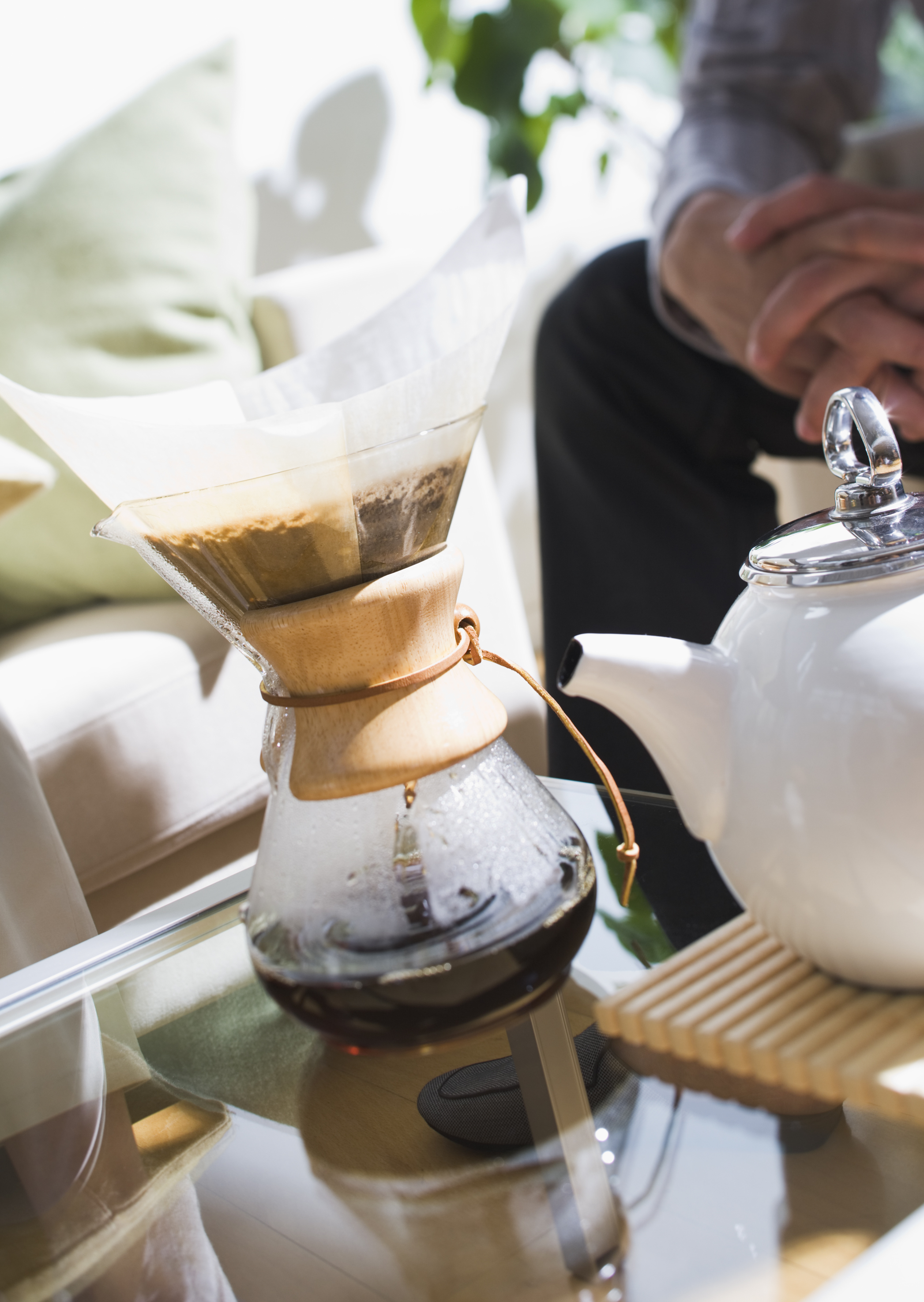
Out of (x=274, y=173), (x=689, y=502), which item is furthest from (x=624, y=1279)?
(x=274, y=173)

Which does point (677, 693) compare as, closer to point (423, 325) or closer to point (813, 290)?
point (423, 325)

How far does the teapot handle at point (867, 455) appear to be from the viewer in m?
0.35

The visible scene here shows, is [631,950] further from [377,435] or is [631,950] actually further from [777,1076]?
[377,435]

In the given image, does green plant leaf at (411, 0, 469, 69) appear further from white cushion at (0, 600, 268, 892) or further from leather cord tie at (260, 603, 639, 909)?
leather cord tie at (260, 603, 639, 909)

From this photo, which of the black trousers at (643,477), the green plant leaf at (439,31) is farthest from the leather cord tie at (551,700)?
the green plant leaf at (439,31)

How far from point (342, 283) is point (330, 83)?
103 cm

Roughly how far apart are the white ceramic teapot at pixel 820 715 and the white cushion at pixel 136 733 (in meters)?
0.60

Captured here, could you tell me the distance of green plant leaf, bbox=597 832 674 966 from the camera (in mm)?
425

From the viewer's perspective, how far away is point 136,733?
92 centimetres

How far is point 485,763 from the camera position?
399 mm

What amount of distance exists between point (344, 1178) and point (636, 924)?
0.16 m

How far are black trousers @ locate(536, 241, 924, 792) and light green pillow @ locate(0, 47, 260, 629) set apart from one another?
14.2 inches

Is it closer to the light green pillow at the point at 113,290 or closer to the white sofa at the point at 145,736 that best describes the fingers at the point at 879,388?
the white sofa at the point at 145,736

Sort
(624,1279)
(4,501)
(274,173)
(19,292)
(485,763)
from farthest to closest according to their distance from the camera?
(274,173), (19,292), (4,501), (485,763), (624,1279)
